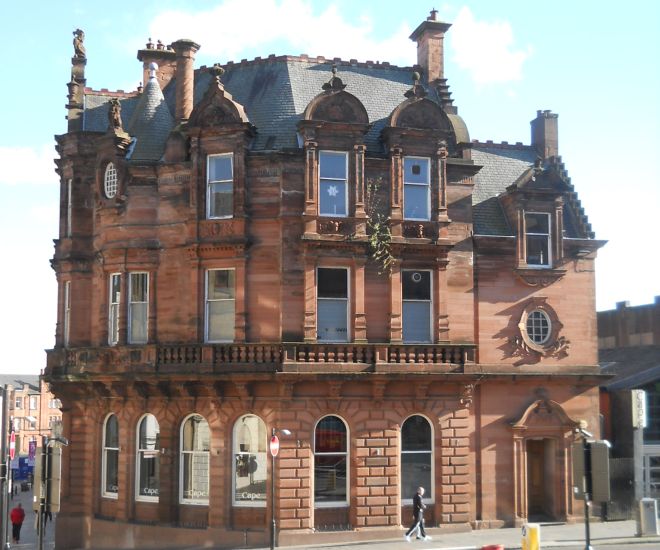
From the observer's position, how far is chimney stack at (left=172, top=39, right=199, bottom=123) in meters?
31.8

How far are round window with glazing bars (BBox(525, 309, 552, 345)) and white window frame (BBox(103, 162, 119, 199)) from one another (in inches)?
618

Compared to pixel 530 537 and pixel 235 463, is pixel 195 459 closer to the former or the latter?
pixel 235 463

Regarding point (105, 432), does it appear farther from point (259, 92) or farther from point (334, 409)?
point (259, 92)

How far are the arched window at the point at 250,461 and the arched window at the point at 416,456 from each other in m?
4.65

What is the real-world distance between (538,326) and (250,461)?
11548 millimetres

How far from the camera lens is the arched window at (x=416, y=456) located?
97.5 feet

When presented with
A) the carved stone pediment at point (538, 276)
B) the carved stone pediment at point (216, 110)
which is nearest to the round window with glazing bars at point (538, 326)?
the carved stone pediment at point (538, 276)

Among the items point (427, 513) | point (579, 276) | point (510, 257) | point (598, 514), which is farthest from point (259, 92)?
point (598, 514)

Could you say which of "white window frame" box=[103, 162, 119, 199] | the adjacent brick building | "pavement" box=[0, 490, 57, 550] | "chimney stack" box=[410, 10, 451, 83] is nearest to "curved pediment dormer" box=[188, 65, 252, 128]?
"white window frame" box=[103, 162, 119, 199]

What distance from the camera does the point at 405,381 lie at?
1152 inches

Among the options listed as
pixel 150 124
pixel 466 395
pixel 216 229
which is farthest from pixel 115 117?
pixel 466 395

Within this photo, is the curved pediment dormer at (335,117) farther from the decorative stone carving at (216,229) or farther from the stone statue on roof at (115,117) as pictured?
the stone statue on roof at (115,117)

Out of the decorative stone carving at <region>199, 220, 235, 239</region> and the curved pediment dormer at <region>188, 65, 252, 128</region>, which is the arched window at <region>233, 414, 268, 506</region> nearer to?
the decorative stone carving at <region>199, 220, 235, 239</region>

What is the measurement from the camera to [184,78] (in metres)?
31.9
